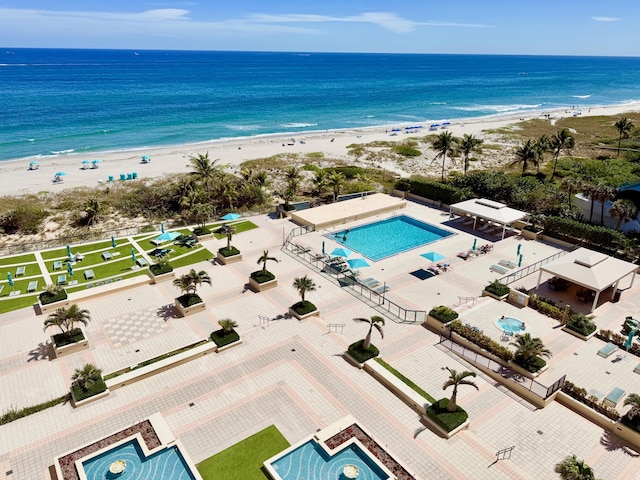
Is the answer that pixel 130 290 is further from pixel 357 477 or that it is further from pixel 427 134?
pixel 427 134

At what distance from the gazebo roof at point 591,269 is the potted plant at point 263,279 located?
18.0 meters

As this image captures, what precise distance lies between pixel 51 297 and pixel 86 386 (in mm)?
10640

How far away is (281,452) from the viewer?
53.6 feet

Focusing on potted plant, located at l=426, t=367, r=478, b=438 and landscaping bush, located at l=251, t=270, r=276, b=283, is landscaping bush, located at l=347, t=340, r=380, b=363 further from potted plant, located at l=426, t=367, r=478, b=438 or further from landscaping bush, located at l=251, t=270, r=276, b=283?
landscaping bush, located at l=251, t=270, r=276, b=283

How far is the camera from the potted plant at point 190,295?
84.5ft

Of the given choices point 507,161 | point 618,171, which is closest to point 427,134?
point 507,161

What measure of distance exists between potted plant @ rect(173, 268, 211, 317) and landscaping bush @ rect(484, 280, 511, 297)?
18.4 meters

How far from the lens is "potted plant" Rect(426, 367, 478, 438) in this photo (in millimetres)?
17375

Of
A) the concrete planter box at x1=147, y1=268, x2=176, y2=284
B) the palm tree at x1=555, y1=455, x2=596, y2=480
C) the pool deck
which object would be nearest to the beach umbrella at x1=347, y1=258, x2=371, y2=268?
the pool deck

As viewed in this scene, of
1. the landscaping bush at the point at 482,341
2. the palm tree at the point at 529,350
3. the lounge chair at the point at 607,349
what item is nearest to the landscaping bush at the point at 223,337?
the landscaping bush at the point at 482,341

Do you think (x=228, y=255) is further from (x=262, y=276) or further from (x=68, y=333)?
(x=68, y=333)

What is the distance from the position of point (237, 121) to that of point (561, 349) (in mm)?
90283

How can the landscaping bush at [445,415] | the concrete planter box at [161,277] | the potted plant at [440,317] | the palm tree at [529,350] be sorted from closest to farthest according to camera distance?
the landscaping bush at [445,415] < the palm tree at [529,350] < the potted plant at [440,317] < the concrete planter box at [161,277]

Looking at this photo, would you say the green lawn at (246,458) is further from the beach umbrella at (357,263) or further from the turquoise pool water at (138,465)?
the beach umbrella at (357,263)
